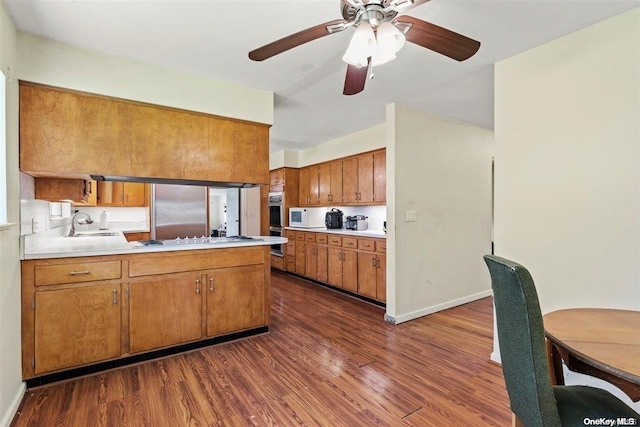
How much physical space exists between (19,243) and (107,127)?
39.2 inches

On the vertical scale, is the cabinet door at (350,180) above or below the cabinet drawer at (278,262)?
above

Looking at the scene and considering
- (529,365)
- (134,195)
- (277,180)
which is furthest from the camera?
(277,180)

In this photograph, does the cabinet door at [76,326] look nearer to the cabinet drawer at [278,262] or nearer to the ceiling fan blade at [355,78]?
the ceiling fan blade at [355,78]

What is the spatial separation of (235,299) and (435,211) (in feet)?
8.16

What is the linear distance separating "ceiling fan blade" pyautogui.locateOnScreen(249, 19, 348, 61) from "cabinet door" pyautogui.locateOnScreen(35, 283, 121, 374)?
198cm

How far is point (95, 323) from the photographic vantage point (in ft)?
7.19

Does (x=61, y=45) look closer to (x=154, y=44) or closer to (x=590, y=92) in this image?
(x=154, y=44)

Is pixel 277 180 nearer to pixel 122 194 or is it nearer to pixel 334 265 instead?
pixel 334 265

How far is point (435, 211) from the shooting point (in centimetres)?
363

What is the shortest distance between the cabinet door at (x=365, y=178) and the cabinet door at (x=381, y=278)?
3.08 feet

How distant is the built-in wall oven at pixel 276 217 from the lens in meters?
5.81

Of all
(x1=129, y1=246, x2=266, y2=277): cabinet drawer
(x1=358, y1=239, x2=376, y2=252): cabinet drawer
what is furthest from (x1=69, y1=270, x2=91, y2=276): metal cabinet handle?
(x1=358, y1=239, x2=376, y2=252): cabinet drawer


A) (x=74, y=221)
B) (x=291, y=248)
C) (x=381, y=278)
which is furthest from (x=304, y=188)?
(x=74, y=221)

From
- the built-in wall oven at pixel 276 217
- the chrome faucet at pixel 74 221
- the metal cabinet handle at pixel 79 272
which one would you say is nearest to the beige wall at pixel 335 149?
the built-in wall oven at pixel 276 217
